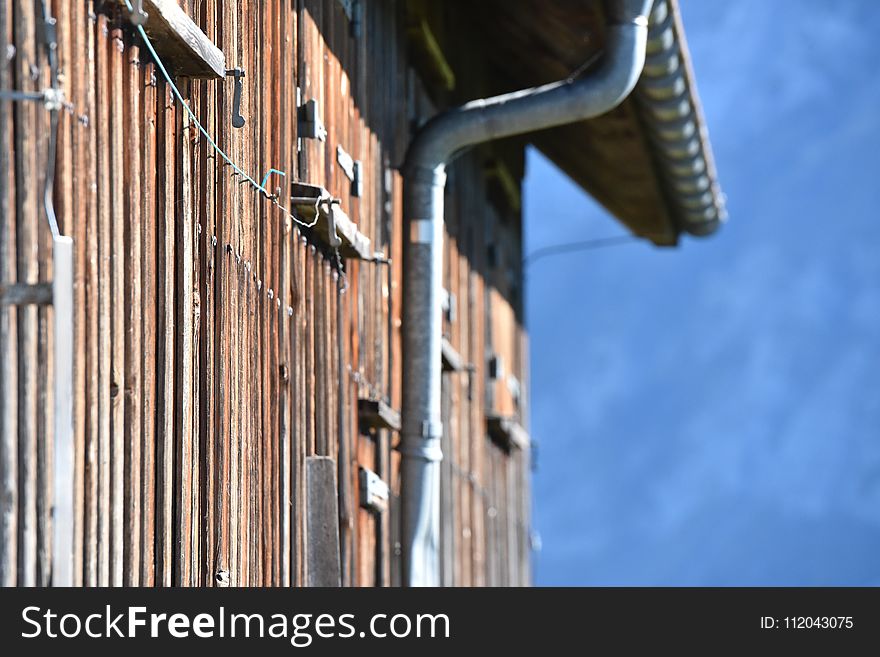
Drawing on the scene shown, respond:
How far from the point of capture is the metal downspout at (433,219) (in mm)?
9109

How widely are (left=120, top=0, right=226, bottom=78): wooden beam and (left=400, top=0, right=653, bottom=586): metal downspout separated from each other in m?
2.95

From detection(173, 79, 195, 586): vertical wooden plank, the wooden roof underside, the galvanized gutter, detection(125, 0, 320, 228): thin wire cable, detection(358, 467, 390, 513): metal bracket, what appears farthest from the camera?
the wooden roof underside

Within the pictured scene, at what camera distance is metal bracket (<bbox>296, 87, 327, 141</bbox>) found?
7770 millimetres

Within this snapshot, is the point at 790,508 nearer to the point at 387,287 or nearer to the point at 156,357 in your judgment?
the point at 387,287

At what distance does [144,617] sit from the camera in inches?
200

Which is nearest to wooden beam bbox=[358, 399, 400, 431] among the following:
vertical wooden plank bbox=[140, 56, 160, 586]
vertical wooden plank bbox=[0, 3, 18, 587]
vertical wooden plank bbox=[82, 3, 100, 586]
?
vertical wooden plank bbox=[140, 56, 160, 586]

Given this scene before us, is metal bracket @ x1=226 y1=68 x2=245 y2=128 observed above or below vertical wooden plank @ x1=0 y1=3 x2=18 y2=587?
above

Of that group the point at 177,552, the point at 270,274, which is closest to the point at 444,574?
the point at 270,274

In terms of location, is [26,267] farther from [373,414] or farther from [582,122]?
[582,122]

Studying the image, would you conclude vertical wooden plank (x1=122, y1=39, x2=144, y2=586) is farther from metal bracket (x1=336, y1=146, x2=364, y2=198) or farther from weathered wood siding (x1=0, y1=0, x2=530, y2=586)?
metal bracket (x1=336, y1=146, x2=364, y2=198)

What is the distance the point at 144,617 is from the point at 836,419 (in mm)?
→ 51856

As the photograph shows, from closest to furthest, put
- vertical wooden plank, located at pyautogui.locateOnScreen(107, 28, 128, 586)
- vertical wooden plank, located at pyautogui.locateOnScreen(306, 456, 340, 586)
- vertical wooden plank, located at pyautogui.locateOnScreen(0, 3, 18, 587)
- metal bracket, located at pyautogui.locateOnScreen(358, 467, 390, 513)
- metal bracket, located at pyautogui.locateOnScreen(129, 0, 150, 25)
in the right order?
vertical wooden plank, located at pyautogui.locateOnScreen(0, 3, 18, 587)
vertical wooden plank, located at pyautogui.locateOnScreen(107, 28, 128, 586)
metal bracket, located at pyautogui.locateOnScreen(129, 0, 150, 25)
vertical wooden plank, located at pyautogui.locateOnScreen(306, 456, 340, 586)
metal bracket, located at pyautogui.locateOnScreen(358, 467, 390, 513)

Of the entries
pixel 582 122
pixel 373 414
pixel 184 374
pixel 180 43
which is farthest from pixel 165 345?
pixel 582 122

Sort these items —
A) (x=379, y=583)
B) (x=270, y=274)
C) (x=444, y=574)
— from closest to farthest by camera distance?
(x=270, y=274), (x=379, y=583), (x=444, y=574)
